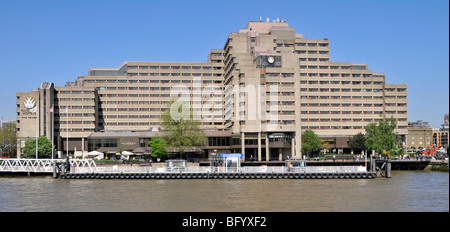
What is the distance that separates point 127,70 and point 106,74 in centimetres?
1061

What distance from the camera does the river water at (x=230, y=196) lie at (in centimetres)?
4738

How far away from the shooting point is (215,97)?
179 m

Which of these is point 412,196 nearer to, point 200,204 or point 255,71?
point 200,204

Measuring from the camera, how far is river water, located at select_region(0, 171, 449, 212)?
155 ft

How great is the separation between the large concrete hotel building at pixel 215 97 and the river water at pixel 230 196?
6995 cm

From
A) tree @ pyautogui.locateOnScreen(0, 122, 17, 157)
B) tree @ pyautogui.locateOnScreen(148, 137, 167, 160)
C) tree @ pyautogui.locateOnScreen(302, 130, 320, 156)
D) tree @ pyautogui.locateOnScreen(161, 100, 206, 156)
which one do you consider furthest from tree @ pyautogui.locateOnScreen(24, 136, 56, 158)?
tree @ pyautogui.locateOnScreen(302, 130, 320, 156)

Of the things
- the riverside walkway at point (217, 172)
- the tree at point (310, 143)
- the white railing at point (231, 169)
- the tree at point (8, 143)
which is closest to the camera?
the riverside walkway at point (217, 172)

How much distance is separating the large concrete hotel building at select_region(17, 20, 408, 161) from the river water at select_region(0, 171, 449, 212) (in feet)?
230

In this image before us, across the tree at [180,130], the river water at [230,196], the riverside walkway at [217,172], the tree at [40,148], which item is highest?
the tree at [180,130]

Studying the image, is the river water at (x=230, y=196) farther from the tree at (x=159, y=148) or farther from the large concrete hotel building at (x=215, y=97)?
the large concrete hotel building at (x=215, y=97)

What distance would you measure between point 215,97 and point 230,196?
12400cm

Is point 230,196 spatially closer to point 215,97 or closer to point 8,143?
point 215,97

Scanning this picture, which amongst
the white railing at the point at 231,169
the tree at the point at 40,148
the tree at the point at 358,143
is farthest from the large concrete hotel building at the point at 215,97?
the white railing at the point at 231,169

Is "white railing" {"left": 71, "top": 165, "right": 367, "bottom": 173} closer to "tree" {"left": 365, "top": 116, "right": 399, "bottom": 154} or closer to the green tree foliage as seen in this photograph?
the green tree foliage
